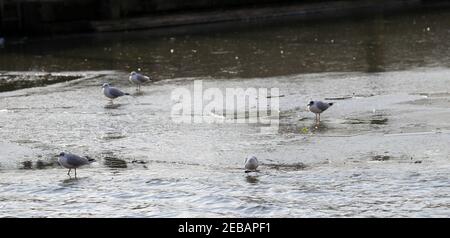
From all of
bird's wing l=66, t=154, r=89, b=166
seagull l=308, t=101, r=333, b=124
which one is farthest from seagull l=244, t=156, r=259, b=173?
seagull l=308, t=101, r=333, b=124

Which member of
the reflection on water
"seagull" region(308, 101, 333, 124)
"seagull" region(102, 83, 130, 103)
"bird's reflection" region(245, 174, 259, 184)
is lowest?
"bird's reflection" region(245, 174, 259, 184)

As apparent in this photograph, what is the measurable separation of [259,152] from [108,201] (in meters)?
2.45

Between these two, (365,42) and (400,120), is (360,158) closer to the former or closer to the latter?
(400,120)

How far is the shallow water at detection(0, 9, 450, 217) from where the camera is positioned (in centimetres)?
1045

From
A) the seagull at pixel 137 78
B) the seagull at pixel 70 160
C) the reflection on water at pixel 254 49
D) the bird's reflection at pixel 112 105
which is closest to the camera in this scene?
the seagull at pixel 70 160

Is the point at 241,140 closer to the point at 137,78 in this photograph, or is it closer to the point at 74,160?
the point at 74,160

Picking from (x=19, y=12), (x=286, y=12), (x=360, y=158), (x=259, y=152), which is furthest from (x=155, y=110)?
(x=286, y=12)

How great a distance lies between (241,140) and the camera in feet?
42.7

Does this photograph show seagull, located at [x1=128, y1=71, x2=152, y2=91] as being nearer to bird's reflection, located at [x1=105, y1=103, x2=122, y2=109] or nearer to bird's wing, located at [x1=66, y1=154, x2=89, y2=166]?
bird's reflection, located at [x1=105, y1=103, x2=122, y2=109]

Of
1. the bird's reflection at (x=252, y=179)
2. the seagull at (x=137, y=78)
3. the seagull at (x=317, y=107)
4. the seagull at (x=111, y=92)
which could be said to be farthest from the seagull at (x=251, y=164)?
the seagull at (x=137, y=78)

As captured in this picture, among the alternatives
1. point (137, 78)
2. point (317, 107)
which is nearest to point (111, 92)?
point (137, 78)

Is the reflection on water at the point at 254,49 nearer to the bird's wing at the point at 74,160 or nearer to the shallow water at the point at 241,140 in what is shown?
the shallow water at the point at 241,140

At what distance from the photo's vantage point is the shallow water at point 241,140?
10445 millimetres

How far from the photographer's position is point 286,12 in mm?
28406
